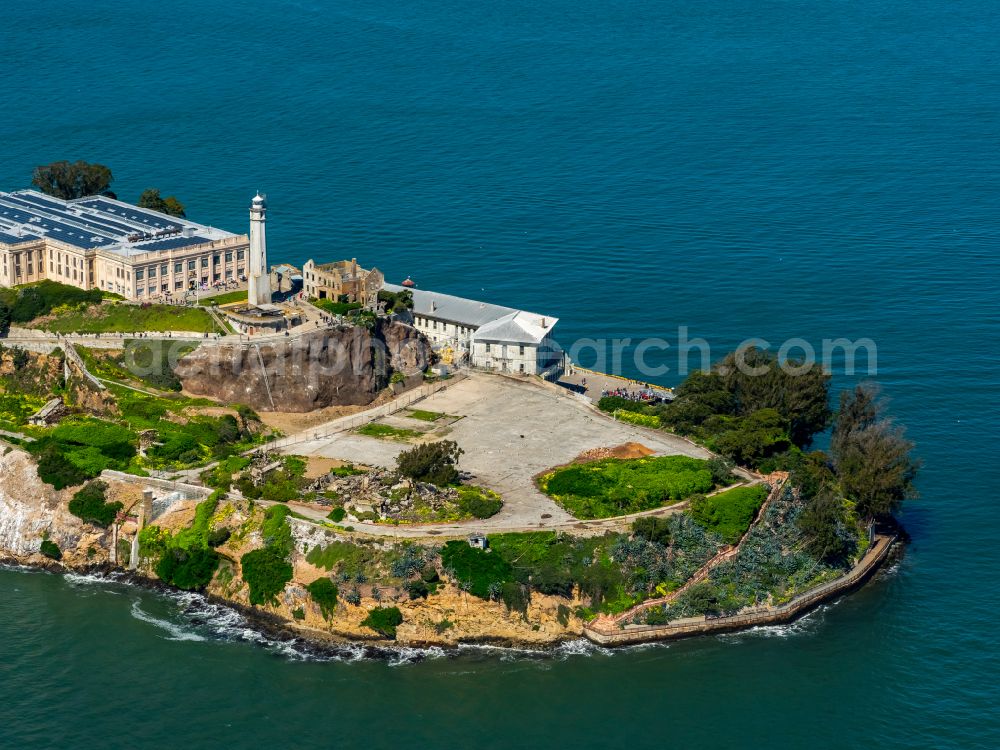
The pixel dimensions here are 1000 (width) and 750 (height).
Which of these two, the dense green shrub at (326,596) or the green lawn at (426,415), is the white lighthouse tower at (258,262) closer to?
the green lawn at (426,415)

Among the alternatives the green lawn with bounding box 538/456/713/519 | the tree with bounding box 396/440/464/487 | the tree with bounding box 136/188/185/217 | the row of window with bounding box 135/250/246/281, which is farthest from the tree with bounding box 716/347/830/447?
the tree with bounding box 136/188/185/217

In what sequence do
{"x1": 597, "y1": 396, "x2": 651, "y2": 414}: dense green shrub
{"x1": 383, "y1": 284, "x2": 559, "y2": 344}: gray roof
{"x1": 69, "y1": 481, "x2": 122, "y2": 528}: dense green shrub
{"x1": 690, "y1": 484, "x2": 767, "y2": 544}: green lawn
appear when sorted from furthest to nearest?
{"x1": 383, "y1": 284, "x2": 559, "y2": 344}: gray roof → {"x1": 597, "y1": 396, "x2": 651, "y2": 414}: dense green shrub → {"x1": 69, "y1": 481, "x2": 122, "y2": 528}: dense green shrub → {"x1": 690, "y1": 484, "x2": 767, "y2": 544}: green lawn

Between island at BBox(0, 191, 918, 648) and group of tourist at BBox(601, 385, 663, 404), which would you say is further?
group of tourist at BBox(601, 385, 663, 404)

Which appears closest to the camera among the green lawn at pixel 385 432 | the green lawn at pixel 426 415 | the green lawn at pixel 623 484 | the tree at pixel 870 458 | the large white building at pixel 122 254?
the green lawn at pixel 623 484

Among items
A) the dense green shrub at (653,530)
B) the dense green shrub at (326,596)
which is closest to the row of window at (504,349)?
→ the dense green shrub at (653,530)

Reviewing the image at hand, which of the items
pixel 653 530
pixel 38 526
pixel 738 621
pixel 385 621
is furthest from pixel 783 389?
pixel 38 526

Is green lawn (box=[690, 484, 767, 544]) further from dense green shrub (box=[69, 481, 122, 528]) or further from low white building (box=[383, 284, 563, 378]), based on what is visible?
dense green shrub (box=[69, 481, 122, 528])

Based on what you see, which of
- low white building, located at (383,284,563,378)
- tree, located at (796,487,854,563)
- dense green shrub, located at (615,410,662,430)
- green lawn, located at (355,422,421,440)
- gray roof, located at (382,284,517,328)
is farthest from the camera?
gray roof, located at (382,284,517,328)
